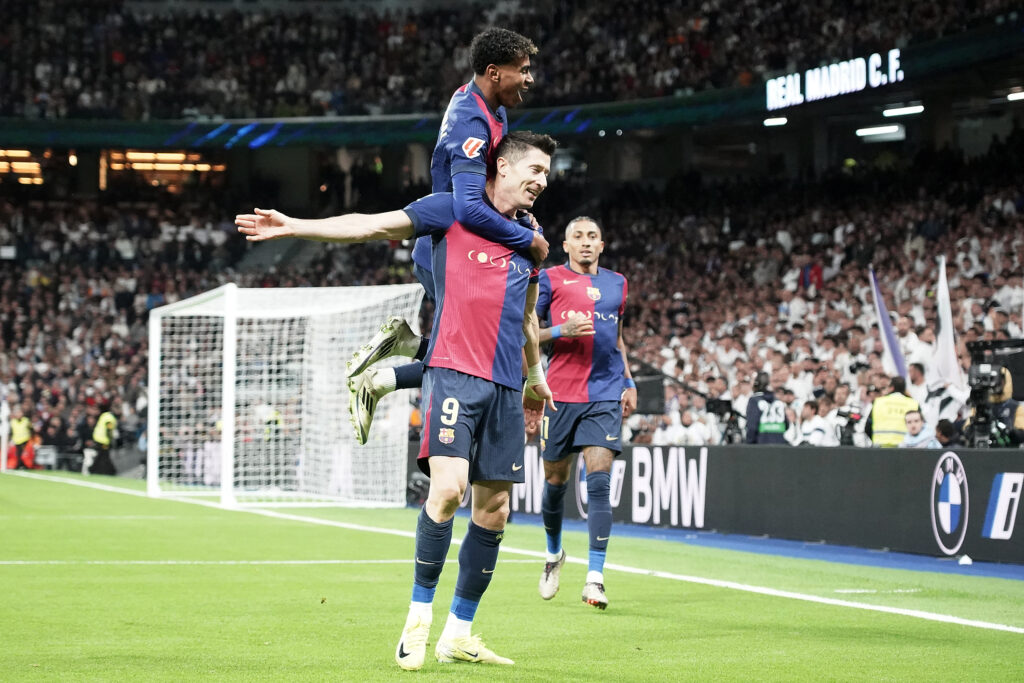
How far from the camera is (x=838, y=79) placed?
24.6 metres

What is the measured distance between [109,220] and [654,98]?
16979 mm

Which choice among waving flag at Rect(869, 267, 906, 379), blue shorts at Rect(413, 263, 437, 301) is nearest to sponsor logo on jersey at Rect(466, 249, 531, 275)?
blue shorts at Rect(413, 263, 437, 301)

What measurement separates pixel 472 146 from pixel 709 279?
21.5 metres

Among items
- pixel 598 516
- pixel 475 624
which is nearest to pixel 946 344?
pixel 598 516

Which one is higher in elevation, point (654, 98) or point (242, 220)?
point (654, 98)

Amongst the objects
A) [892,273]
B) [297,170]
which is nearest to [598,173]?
[297,170]

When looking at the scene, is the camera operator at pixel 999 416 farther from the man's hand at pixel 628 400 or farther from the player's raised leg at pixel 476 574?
the player's raised leg at pixel 476 574

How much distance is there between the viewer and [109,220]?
1518 inches

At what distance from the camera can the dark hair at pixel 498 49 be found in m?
5.94

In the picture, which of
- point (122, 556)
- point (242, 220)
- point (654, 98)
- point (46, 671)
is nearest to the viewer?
point (242, 220)

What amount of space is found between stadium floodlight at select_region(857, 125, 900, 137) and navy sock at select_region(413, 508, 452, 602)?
2762 centimetres

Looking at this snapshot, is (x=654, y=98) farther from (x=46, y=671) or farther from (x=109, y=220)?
(x=46, y=671)

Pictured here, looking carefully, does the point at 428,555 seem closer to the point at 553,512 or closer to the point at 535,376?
the point at 535,376

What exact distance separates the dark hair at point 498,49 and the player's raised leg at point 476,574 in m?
1.86
